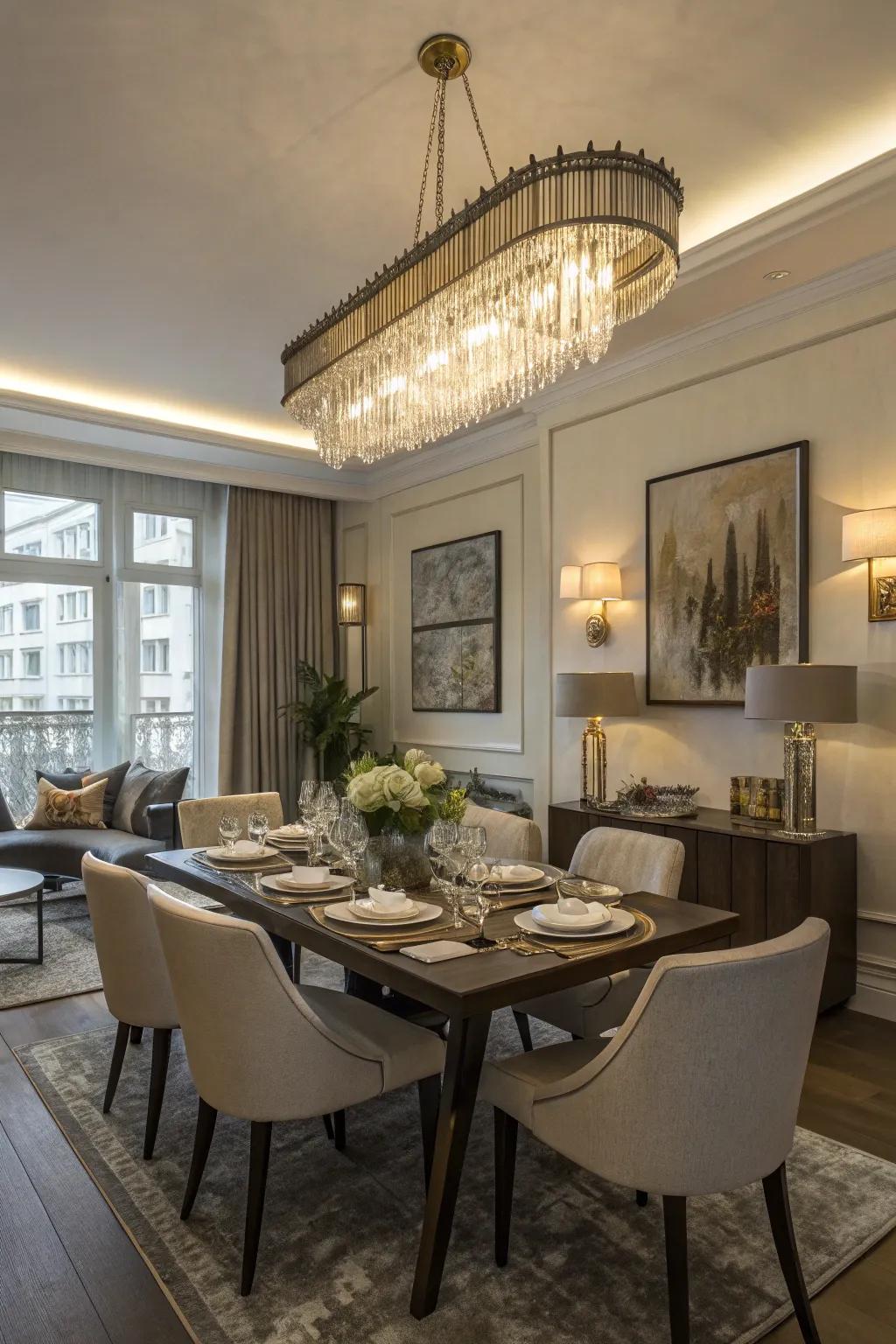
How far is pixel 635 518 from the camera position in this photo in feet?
14.3

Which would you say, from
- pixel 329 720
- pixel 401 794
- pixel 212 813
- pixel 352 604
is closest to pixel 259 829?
pixel 212 813

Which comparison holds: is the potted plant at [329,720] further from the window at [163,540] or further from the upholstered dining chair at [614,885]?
the upholstered dining chair at [614,885]

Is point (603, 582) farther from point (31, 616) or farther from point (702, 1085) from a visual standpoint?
point (31, 616)

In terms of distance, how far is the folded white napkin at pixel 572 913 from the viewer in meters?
2.06

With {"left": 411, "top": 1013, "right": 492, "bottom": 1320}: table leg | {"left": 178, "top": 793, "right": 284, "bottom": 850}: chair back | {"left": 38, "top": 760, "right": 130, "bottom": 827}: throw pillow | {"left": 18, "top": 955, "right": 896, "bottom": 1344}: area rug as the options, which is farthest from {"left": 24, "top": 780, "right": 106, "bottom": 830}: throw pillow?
{"left": 411, "top": 1013, "right": 492, "bottom": 1320}: table leg

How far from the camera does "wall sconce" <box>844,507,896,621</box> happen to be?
3.19 m

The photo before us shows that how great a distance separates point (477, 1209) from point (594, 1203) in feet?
0.94

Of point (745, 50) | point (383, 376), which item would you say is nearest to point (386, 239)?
point (383, 376)

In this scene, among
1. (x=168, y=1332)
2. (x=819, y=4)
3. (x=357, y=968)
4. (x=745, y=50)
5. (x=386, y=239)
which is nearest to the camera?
(x=168, y=1332)

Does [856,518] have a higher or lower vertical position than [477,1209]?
higher

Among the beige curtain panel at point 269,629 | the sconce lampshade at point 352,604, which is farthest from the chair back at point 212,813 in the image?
the sconce lampshade at point 352,604

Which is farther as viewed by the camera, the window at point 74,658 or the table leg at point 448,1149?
the window at point 74,658

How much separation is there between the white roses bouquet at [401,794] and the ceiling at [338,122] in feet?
6.31

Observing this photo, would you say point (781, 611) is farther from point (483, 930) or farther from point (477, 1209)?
point (477, 1209)
